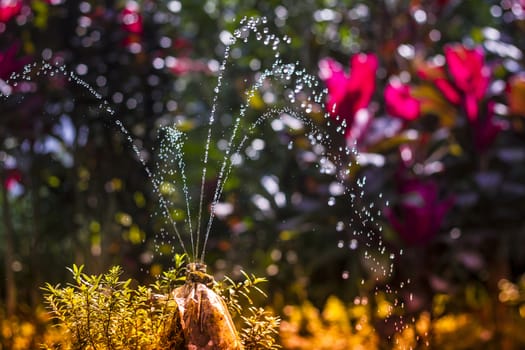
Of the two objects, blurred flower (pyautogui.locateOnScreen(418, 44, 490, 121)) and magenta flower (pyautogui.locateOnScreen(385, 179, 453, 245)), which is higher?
blurred flower (pyautogui.locateOnScreen(418, 44, 490, 121))

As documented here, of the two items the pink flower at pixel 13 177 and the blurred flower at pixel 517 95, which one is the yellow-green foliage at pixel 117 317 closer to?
the blurred flower at pixel 517 95

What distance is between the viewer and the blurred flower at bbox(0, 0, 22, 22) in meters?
3.09

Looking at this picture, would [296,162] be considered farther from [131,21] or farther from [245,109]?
[131,21]

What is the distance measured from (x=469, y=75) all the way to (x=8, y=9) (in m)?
1.67

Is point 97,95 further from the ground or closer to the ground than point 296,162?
further from the ground

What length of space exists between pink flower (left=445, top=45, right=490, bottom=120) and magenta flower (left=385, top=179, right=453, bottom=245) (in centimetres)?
31

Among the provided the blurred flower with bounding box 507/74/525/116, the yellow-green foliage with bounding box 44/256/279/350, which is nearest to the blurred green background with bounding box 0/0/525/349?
the blurred flower with bounding box 507/74/525/116

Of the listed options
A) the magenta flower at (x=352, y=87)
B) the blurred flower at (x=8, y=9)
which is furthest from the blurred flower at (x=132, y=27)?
the magenta flower at (x=352, y=87)

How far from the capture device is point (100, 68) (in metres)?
3.34

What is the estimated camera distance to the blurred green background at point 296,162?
284 cm

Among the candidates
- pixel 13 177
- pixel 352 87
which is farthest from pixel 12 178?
pixel 352 87

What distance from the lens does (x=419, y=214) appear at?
8.95 ft

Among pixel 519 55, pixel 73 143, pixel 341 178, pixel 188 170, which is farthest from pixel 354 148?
pixel 73 143

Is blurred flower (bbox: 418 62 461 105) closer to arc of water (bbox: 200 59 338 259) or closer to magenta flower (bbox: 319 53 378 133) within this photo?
magenta flower (bbox: 319 53 378 133)
